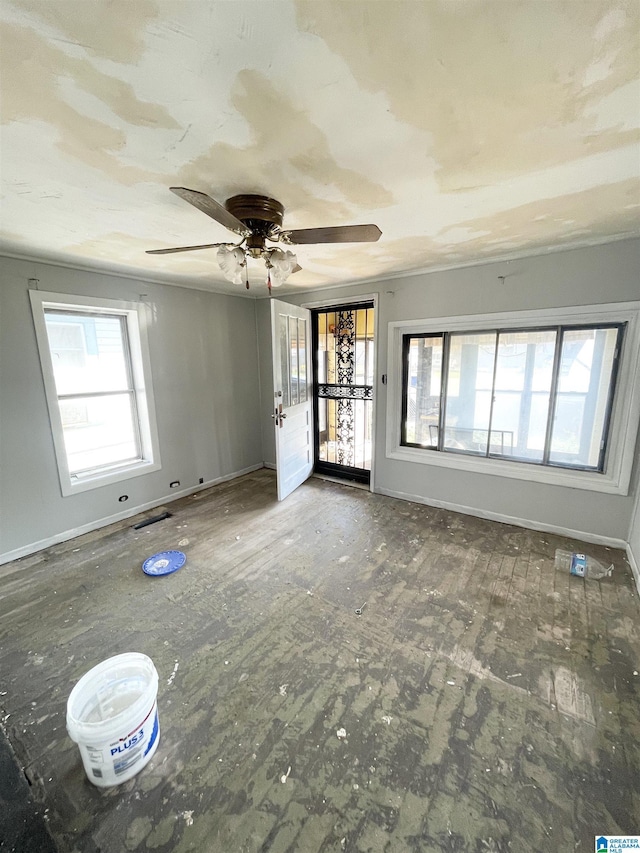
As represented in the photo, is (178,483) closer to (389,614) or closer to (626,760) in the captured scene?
(389,614)

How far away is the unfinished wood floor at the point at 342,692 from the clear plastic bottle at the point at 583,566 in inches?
3.2

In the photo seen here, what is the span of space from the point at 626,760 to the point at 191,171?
10.4ft

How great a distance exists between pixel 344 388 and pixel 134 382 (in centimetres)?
250

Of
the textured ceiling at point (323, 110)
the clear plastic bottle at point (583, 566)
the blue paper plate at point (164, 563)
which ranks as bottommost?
the blue paper plate at point (164, 563)

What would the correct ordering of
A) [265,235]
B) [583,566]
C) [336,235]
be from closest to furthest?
[336,235], [265,235], [583,566]

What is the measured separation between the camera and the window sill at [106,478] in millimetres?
3072

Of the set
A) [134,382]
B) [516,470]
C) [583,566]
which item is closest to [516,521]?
[516,470]

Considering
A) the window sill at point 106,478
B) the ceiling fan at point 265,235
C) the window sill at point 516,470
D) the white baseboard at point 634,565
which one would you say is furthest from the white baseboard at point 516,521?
the ceiling fan at point 265,235

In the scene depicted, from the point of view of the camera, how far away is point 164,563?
2.73 meters

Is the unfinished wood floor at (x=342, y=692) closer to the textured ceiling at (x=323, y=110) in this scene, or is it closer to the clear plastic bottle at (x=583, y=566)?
the clear plastic bottle at (x=583, y=566)

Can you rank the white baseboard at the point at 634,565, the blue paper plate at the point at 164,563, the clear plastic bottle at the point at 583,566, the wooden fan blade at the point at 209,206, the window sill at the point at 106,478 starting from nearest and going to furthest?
1. the wooden fan blade at the point at 209,206
2. the white baseboard at the point at 634,565
3. the clear plastic bottle at the point at 583,566
4. the blue paper plate at the point at 164,563
5. the window sill at the point at 106,478

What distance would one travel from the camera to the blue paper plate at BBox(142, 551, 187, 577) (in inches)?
103

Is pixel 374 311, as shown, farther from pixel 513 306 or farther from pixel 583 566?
pixel 583 566

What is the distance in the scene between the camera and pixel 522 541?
2982mm
